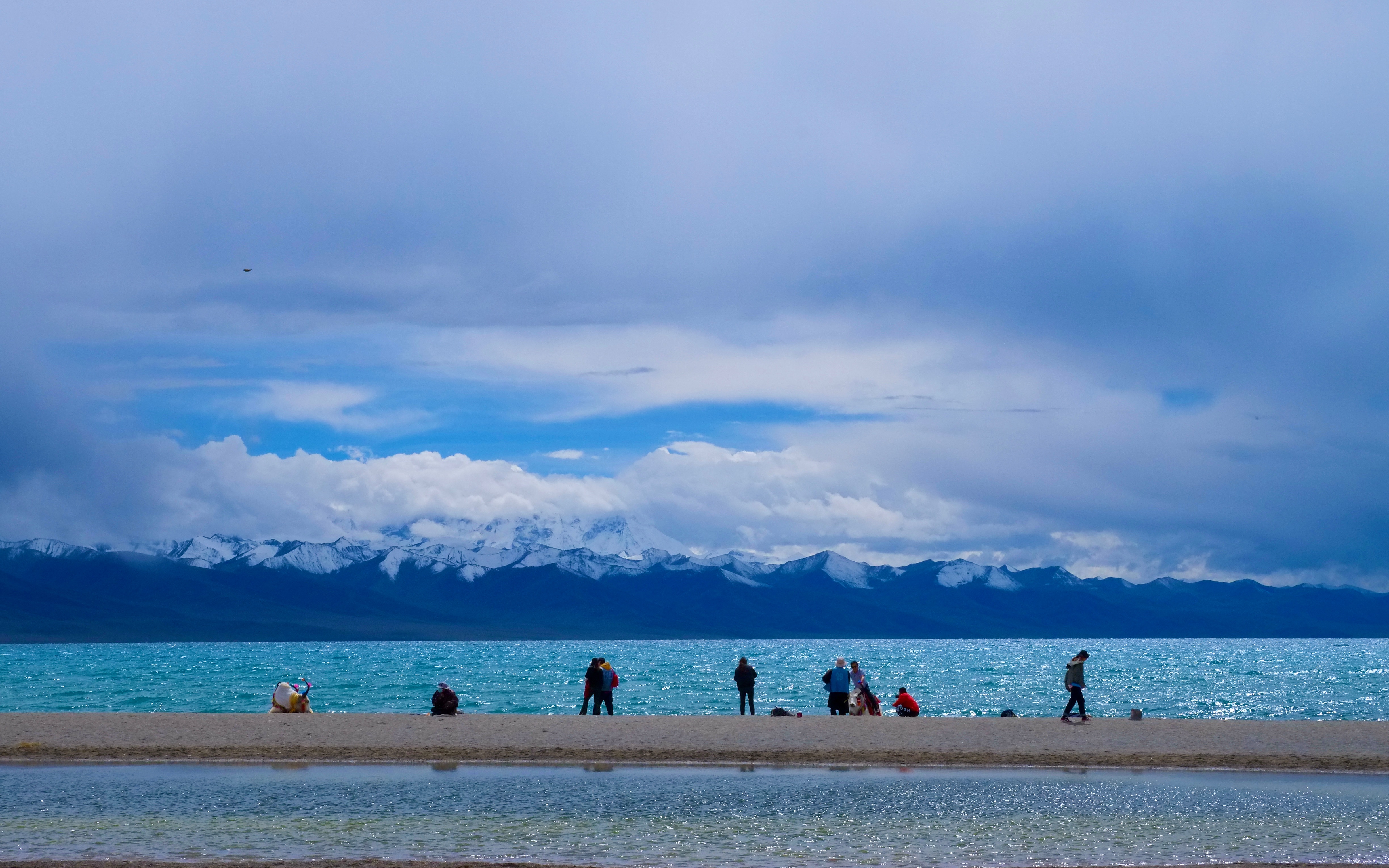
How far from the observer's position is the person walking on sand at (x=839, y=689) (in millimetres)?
38250

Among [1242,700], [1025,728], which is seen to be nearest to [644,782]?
[1025,728]

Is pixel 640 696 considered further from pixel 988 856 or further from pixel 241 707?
pixel 988 856

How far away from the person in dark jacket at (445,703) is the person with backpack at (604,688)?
13.6 feet

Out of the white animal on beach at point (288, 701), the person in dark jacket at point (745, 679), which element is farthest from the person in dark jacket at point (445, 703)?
the person in dark jacket at point (745, 679)

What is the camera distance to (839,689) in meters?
38.4

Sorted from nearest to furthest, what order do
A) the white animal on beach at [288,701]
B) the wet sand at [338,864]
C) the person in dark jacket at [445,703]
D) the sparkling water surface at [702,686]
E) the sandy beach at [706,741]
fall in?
the wet sand at [338,864]
the sandy beach at [706,741]
the person in dark jacket at [445,703]
the white animal on beach at [288,701]
the sparkling water surface at [702,686]

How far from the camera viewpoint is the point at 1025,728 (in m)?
32.2

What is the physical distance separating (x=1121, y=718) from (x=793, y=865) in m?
22.6

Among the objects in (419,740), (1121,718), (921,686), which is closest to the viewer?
(419,740)

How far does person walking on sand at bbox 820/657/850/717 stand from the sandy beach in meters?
2.42

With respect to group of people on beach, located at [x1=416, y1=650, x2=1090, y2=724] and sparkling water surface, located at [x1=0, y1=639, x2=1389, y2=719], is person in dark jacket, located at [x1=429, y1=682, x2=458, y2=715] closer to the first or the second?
group of people on beach, located at [x1=416, y1=650, x2=1090, y2=724]

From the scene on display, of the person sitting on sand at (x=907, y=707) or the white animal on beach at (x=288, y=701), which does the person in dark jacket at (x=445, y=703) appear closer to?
the white animal on beach at (x=288, y=701)

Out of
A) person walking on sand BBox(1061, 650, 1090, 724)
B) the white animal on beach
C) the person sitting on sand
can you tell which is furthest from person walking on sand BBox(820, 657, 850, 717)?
the white animal on beach

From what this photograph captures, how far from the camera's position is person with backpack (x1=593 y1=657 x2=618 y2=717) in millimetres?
38438
